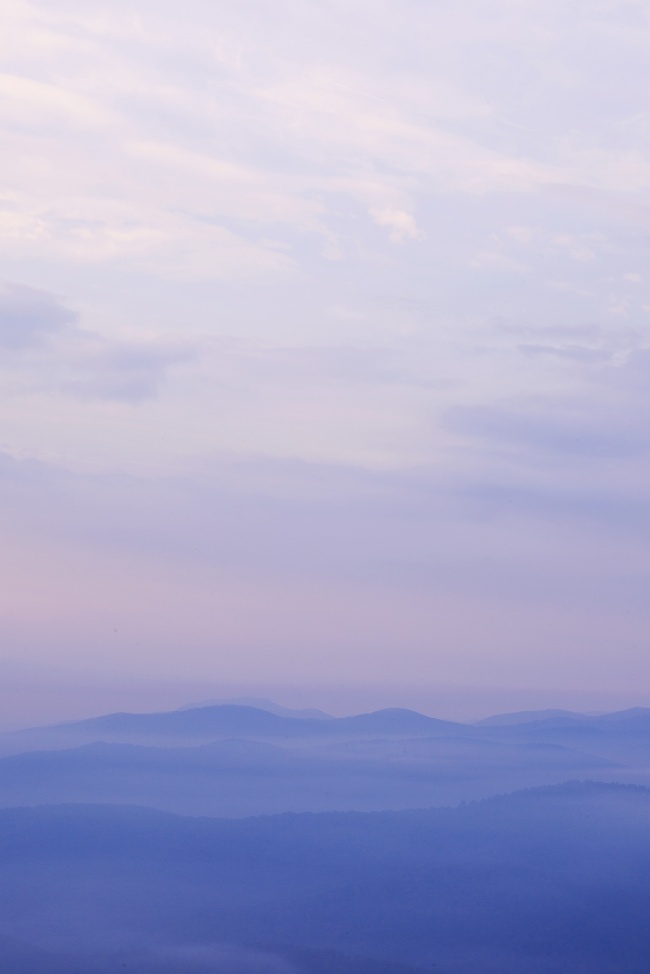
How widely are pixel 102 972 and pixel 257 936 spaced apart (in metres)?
34.2

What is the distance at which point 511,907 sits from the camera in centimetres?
19762

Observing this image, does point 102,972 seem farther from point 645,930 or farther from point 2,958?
point 645,930

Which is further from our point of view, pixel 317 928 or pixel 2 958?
pixel 317 928

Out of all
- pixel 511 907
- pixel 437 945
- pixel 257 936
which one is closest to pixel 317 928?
pixel 257 936

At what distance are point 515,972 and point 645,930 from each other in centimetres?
2893

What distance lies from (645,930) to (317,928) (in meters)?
60.6

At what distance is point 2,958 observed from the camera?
17338 centimetres

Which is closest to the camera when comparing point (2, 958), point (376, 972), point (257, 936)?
point (376, 972)

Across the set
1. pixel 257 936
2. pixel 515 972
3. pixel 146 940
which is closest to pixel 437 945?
pixel 515 972

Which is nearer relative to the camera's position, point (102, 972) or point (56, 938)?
point (102, 972)

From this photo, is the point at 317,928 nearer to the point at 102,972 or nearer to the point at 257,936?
the point at 257,936

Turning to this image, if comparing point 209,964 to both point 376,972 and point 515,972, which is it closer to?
point 376,972

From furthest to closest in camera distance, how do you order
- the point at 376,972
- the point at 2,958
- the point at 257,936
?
the point at 257,936
the point at 2,958
the point at 376,972

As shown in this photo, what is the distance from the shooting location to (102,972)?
541ft
